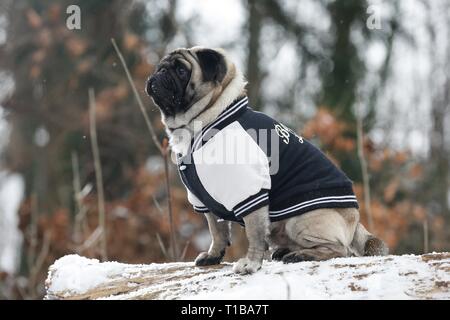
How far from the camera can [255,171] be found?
414 cm

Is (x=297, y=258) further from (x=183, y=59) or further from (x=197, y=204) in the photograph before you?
(x=183, y=59)

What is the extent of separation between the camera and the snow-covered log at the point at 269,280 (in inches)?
140

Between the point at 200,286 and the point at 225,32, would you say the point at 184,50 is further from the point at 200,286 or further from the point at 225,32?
the point at 225,32

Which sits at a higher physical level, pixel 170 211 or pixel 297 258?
pixel 170 211

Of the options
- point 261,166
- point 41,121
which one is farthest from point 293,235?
point 41,121

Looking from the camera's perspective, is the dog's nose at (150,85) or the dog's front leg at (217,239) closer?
the dog's nose at (150,85)

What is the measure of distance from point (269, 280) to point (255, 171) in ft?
2.27

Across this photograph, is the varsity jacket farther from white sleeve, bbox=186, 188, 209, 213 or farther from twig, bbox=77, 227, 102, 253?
twig, bbox=77, 227, 102, 253

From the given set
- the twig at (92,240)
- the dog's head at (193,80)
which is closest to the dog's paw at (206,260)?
the dog's head at (193,80)

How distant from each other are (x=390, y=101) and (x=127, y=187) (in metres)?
6.31

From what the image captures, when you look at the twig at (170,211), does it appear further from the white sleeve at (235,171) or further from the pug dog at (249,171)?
the white sleeve at (235,171)

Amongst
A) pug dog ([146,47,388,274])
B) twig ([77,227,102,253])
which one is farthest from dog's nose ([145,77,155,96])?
twig ([77,227,102,253])

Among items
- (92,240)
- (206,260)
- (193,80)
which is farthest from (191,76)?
(92,240)
